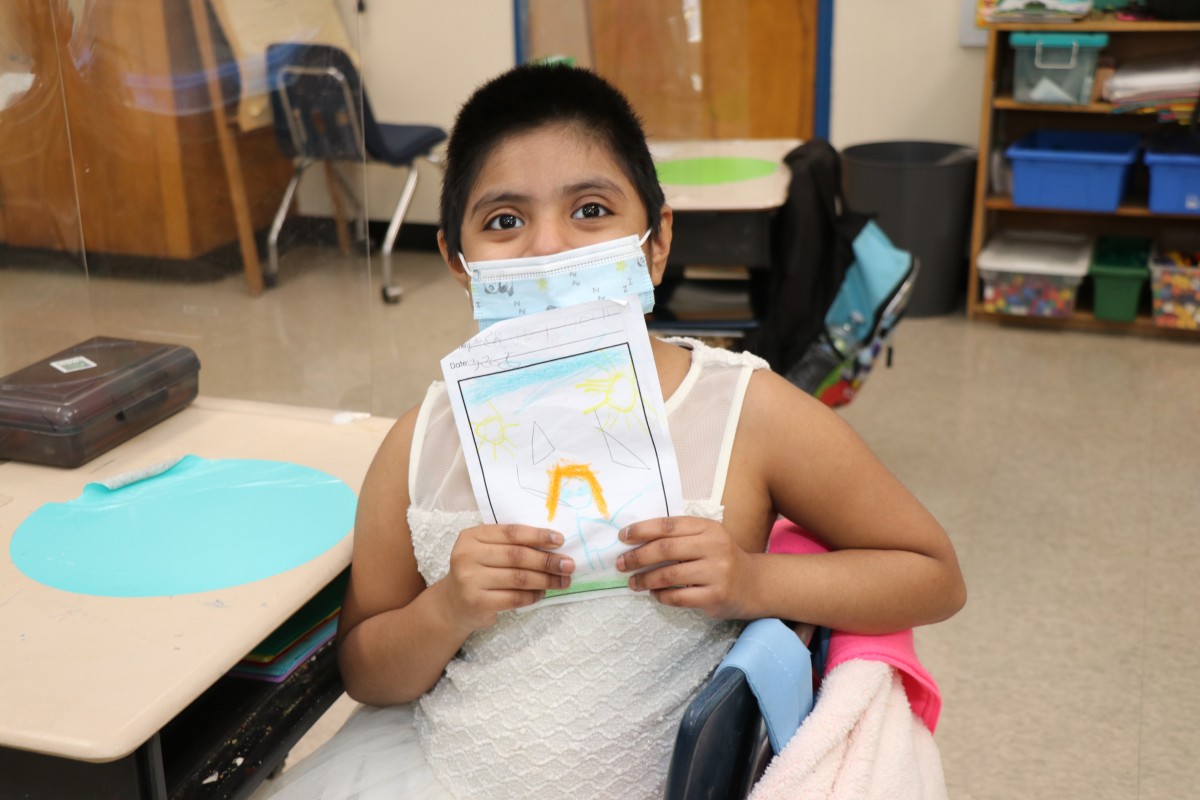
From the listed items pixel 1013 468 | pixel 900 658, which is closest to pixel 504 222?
pixel 900 658

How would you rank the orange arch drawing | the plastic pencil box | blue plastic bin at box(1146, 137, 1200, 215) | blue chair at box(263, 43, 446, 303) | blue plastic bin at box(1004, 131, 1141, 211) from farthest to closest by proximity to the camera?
1. blue plastic bin at box(1004, 131, 1141, 211)
2. blue plastic bin at box(1146, 137, 1200, 215)
3. blue chair at box(263, 43, 446, 303)
4. the plastic pencil box
5. the orange arch drawing

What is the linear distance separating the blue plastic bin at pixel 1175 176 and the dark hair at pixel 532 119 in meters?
3.02

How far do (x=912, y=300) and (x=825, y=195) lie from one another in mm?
1760

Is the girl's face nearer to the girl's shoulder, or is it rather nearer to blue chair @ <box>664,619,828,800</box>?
the girl's shoulder

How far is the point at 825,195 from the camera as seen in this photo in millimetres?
2510

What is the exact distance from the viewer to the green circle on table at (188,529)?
1.11 meters

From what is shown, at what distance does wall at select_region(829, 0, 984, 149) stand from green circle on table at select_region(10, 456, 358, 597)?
345cm

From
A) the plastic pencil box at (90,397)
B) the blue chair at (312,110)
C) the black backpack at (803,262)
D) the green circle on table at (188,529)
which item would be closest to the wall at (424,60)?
the black backpack at (803,262)

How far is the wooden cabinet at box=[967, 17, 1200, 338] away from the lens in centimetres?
381

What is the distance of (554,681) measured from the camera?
1.07 meters

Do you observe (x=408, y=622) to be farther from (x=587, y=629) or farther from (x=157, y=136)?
(x=157, y=136)

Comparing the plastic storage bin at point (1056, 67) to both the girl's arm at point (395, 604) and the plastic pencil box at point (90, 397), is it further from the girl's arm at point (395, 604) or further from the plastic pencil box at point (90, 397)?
the girl's arm at point (395, 604)

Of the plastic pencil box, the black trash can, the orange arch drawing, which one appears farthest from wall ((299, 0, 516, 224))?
the orange arch drawing

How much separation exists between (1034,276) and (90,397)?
3.26 metres
